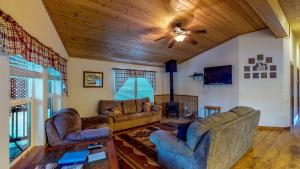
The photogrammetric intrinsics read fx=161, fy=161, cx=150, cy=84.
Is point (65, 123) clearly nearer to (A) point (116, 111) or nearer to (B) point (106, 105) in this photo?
(A) point (116, 111)

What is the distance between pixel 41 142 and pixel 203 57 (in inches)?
227

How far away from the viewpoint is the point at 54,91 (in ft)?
11.8

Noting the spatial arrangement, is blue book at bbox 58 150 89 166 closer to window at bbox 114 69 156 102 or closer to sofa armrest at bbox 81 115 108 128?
sofa armrest at bbox 81 115 108 128

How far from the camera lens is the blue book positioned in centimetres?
178

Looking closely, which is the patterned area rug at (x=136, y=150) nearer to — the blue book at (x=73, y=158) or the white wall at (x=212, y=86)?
the blue book at (x=73, y=158)

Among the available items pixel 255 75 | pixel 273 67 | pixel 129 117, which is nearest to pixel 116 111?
pixel 129 117

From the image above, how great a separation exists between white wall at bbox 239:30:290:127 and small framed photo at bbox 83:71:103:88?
4.61 m

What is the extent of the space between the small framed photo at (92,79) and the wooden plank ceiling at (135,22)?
21.3 inches

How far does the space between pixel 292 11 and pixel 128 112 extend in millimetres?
5087

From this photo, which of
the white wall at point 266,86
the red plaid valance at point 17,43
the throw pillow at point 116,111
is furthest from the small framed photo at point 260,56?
the red plaid valance at point 17,43

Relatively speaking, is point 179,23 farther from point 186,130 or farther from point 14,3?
point 14,3

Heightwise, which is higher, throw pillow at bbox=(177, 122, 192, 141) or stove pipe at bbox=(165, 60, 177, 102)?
stove pipe at bbox=(165, 60, 177, 102)

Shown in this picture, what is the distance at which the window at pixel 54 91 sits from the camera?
326cm

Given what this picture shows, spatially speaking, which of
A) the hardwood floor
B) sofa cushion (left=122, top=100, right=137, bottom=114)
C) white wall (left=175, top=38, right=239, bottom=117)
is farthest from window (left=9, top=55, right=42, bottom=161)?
white wall (left=175, top=38, right=239, bottom=117)
